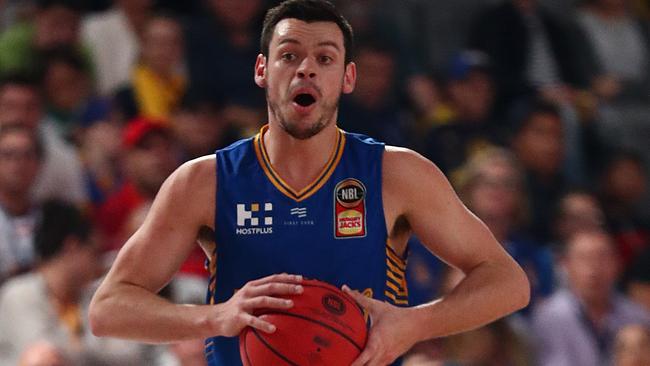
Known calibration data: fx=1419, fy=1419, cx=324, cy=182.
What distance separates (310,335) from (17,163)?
4267mm

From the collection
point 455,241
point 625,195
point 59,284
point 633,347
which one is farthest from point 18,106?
point 455,241

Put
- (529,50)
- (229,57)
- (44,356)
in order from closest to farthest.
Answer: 1. (44,356)
2. (229,57)
3. (529,50)

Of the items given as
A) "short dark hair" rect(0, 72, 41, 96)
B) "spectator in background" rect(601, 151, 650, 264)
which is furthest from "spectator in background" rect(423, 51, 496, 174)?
"short dark hair" rect(0, 72, 41, 96)

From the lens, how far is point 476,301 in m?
4.27

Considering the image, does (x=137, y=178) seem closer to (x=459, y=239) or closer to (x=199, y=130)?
(x=199, y=130)

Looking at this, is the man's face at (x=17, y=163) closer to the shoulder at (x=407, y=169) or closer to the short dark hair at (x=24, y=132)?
the short dark hair at (x=24, y=132)

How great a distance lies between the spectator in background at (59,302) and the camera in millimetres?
7055

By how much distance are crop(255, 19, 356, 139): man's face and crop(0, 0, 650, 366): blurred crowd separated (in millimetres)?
2705

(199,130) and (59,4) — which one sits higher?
(59,4)

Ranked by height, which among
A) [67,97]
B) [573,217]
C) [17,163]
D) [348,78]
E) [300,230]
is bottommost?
[573,217]

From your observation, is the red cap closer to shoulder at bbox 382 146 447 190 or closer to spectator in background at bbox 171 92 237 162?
spectator in background at bbox 171 92 237 162

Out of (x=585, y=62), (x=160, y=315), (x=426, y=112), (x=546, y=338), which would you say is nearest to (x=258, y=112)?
(x=426, y=112)

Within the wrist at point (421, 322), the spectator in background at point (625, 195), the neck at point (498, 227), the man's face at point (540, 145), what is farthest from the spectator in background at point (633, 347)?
the wrist at point (421, 322)

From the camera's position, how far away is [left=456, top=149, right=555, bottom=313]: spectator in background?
830 cm
